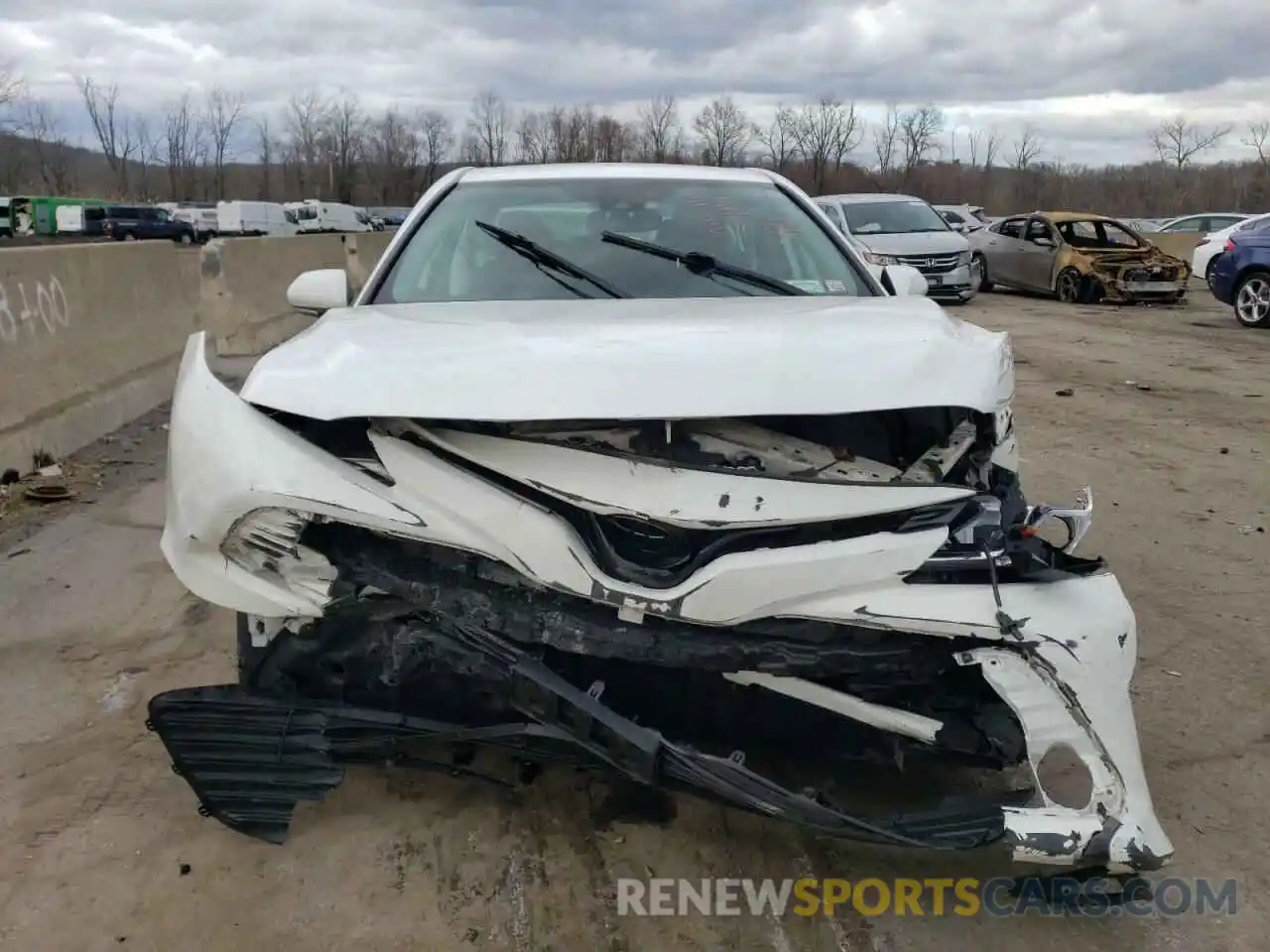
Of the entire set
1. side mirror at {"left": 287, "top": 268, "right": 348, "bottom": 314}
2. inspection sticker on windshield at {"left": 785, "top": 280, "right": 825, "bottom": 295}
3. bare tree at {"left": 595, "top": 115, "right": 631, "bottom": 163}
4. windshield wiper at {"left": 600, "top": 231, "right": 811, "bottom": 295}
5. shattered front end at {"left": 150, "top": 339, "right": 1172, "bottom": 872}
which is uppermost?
bare tree at {"left": 595, "top": 115, "right": 631, "bottom": 163}

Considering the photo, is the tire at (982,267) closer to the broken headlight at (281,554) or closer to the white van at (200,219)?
the broken headlight at (281,554)

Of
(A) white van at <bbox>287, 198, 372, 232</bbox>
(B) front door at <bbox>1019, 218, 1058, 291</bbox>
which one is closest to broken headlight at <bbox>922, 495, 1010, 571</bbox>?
(B) front door at <bbox>1019, 218, 1058, 291</bbox>

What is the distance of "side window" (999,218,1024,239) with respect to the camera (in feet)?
62.4

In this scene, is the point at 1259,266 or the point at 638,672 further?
the point at 1259,266

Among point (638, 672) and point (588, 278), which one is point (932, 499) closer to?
point (638, 672)

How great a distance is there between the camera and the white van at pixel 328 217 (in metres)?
58.2

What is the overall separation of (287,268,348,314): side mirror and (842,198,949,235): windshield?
1445 cm

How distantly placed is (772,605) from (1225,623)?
2946 mm

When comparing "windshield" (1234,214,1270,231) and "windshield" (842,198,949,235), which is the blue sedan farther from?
"windshield" (842,198,949,235)

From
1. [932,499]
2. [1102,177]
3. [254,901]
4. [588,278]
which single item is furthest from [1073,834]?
[1102,177]

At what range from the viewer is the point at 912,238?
55.4 ft

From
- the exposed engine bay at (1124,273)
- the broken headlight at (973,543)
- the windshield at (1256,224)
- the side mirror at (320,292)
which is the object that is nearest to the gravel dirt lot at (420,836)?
the broken headlight at (973,543)

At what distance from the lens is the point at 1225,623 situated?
4250 millimetres

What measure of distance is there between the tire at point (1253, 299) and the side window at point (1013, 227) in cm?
504
